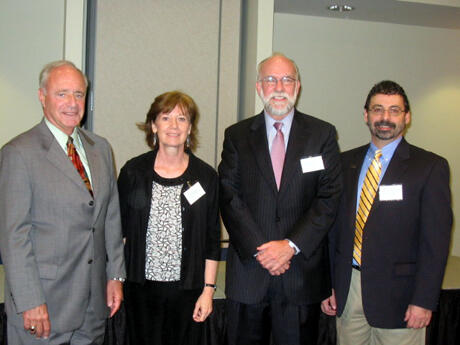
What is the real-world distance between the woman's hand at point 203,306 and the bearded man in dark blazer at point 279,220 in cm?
10

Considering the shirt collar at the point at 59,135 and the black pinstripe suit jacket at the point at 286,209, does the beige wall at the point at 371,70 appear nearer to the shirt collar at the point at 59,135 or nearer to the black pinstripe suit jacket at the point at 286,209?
the black pinstripe suit jacket at the point at 286,209

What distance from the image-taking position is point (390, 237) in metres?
2.15

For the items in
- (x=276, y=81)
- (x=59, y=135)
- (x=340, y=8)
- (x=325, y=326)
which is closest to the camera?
(x=59, y=135)

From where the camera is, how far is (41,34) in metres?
4.18

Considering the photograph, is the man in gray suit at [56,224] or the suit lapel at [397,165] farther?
the suit lapel at [397,165]

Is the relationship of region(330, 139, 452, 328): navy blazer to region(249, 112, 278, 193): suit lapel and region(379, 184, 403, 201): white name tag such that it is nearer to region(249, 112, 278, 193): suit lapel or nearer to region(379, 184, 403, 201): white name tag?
region(379, 184, 403, 201): white name tag

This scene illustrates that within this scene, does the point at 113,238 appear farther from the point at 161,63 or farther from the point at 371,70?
the point at 371,70

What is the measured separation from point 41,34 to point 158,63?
1169 mm

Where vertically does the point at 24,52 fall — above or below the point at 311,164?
above

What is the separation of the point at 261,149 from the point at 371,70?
3.46m

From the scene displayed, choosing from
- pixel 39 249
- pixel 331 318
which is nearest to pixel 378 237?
pixel 331 318

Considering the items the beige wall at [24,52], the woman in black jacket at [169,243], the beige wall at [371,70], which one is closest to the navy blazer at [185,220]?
the woman in black jacket at [169,243]

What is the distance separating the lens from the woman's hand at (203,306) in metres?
2.10

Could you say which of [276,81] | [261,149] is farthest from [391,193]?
[276,81]
